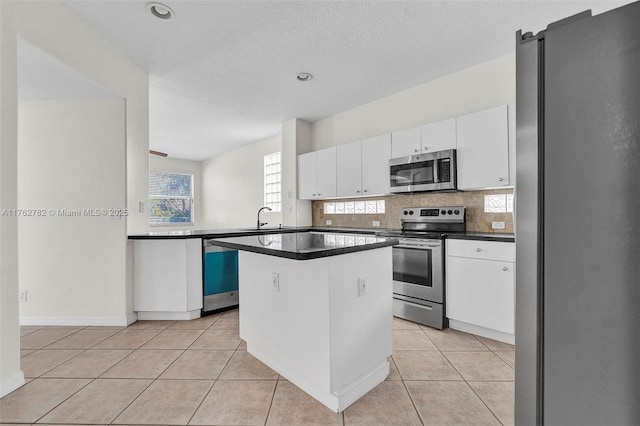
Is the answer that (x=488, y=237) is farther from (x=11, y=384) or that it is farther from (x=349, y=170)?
(x=11, y=384)

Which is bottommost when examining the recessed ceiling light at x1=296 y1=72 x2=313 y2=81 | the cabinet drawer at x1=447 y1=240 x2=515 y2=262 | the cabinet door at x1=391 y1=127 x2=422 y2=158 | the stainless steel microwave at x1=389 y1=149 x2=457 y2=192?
the cabinet drawer at x1=447 y1=240 x2=515 y2=262

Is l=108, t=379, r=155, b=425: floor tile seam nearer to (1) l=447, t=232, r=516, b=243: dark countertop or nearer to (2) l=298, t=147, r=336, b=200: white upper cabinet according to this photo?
(1) l=447, t=232, r=516, b=243: dark countertop

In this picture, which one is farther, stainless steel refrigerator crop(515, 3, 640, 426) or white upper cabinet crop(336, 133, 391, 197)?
white upper cabinet crop(336, 133, 391, 197)

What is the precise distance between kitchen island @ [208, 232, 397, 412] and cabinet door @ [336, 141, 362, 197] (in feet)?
7.05

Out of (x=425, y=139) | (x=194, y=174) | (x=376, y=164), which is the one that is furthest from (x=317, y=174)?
(x=194, y=174)

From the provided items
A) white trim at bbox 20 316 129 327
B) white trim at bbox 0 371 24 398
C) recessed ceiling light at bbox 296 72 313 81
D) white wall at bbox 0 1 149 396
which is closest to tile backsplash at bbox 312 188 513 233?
recessed ceiling light at bbox 296 72 313 81

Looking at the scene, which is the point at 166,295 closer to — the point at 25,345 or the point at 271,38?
the point at 25,345

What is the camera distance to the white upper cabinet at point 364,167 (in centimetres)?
371

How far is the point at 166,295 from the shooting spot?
3143 millimetres

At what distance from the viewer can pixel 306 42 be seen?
9.05ft

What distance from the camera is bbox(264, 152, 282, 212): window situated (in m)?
6.19

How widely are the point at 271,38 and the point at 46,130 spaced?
2.46 metres

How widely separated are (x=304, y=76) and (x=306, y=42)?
0.67m

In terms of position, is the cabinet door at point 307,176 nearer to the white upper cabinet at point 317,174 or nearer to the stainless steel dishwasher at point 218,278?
the white upper cabinet at point 317,174
